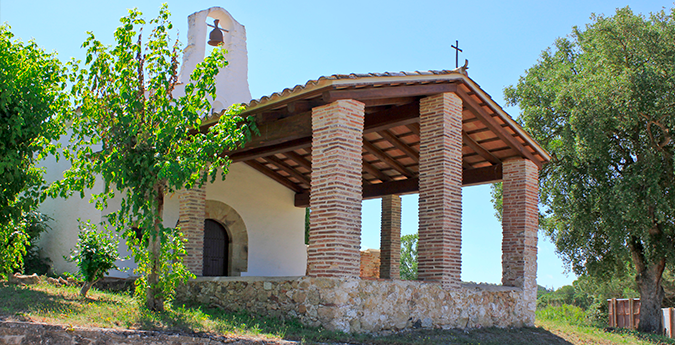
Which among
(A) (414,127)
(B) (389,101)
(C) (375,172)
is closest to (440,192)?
(B) (389,101)

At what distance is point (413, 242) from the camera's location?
34906 mm

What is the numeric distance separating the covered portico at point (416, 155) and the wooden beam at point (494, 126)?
19mm

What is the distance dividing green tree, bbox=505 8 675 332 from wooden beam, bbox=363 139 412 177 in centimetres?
447

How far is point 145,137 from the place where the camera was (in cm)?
688

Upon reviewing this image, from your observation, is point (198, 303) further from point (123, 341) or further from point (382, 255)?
point (382, 255)

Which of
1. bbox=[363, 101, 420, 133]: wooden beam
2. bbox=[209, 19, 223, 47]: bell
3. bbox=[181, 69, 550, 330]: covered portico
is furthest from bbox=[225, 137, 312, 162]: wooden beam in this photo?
bbox=[209, 19, 223, 47]: bell

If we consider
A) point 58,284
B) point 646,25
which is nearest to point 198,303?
point 58,284

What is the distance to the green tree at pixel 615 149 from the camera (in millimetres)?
12922

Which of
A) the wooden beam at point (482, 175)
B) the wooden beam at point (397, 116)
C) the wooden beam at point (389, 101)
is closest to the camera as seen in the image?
the wooden beam at point (389, 101)

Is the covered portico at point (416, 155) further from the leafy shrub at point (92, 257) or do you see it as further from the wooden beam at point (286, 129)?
the leafy shrub at point (92, 257)

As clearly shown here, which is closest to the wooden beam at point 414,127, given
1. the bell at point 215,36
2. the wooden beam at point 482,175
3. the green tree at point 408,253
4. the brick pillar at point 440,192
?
the brick pillar at point 440,192

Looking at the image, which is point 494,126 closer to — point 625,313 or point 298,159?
point 298,159

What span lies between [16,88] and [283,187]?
7519mm

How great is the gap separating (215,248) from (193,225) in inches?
100
